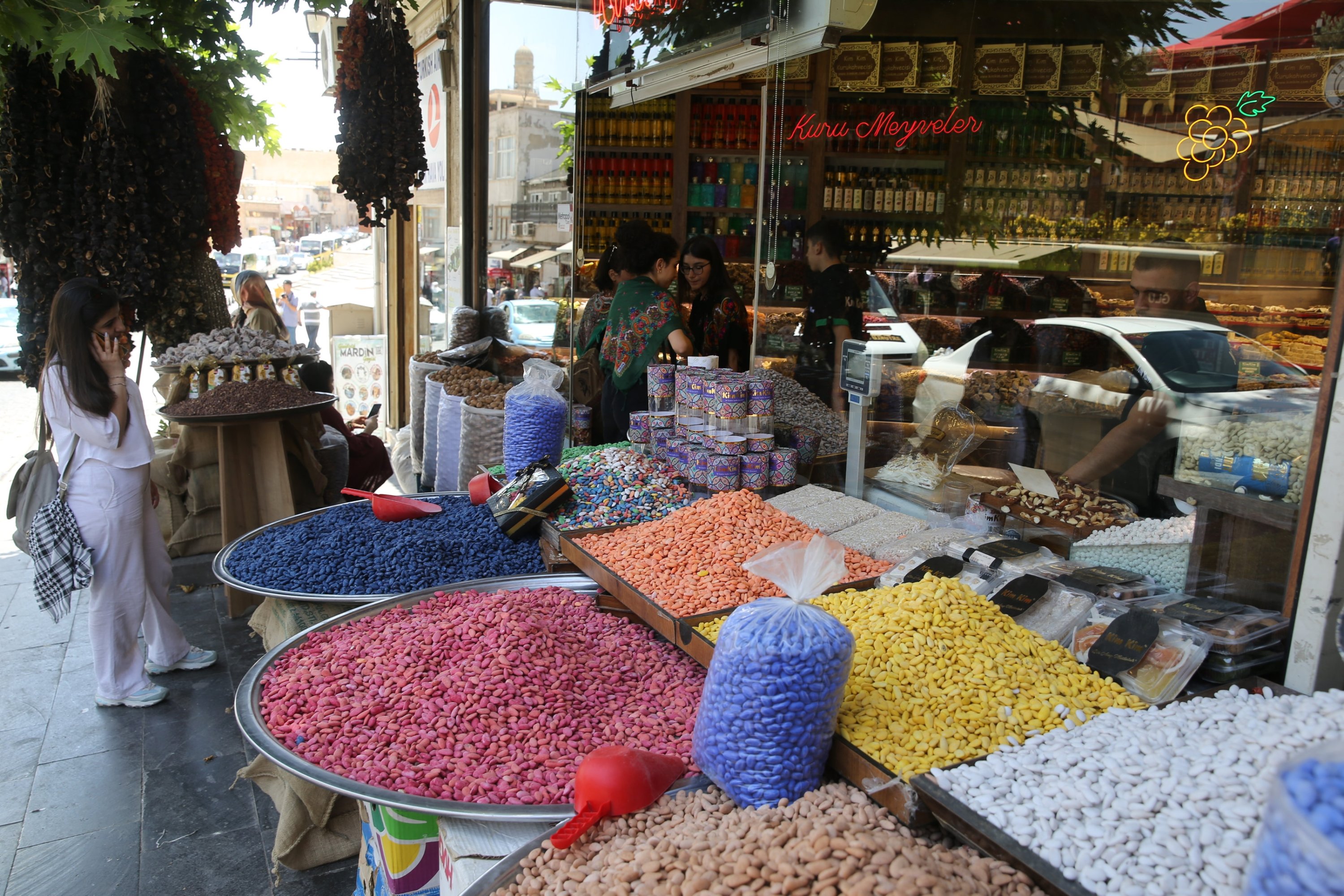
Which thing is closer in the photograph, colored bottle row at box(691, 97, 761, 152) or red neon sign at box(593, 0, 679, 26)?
red neon sign at box(593, 0, 679, 26)

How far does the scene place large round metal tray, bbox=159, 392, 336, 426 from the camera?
399cm

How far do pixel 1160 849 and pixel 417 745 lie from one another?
1.36 metres

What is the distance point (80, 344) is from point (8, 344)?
12313mm

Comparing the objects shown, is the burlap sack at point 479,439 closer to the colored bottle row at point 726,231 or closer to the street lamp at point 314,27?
the colored bottle row at point 726,231

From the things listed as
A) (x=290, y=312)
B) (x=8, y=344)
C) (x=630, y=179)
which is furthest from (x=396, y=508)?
(x=8, y=344)

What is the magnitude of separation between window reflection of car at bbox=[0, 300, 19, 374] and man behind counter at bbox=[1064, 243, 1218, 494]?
14.0 metres

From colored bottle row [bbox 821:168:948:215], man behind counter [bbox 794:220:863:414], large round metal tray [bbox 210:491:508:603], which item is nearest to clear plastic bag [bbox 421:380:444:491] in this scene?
man behind counter [bbox 794:220:863:414]

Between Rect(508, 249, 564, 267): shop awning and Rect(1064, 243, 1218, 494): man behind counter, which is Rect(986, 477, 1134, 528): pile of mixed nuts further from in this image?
Rect(508, 249, 564, 267): shop awning

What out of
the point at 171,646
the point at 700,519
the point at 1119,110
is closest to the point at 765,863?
the point at 700,519

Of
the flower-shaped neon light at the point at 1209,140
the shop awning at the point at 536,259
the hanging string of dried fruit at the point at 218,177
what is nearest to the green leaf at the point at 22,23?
the hanging string of dried fruit at the point at 218,177

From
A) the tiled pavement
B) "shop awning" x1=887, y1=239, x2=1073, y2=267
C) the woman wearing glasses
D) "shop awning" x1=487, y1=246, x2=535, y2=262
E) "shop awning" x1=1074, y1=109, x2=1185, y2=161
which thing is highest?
"shop awning" x1=1074, y1=109, x2=1185, y2=161

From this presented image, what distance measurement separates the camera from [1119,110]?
192 inches

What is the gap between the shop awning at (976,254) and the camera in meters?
5.20

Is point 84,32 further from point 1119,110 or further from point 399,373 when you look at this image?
point 399,373
